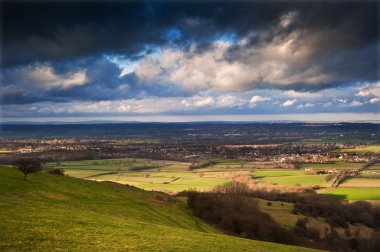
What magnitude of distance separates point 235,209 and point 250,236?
1201cm

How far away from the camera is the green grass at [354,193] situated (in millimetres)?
118125

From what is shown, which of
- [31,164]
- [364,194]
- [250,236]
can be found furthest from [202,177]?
[31,164]

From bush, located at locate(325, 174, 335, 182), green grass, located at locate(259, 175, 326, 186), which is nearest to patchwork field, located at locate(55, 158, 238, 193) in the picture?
green grass, located at locate(259, 175, 326, 186)

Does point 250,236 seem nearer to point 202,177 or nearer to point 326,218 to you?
point 326,218

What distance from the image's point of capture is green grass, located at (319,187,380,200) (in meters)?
118

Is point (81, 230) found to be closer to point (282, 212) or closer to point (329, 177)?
point (282, 212)

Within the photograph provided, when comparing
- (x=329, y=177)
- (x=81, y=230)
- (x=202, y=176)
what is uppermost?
(x=81, y=230)

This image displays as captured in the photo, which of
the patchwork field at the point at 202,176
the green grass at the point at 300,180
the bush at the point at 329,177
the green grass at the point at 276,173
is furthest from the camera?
Result: the green grass at the point at 276,173

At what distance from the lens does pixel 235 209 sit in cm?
7756

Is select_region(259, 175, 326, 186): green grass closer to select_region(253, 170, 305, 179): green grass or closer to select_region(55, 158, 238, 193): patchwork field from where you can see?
select_region(253, 170, 305, 179): green grass

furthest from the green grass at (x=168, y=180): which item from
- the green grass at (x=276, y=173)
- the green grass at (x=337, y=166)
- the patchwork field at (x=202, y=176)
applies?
the green grass at (x=337, y=166)

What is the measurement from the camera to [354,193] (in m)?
125

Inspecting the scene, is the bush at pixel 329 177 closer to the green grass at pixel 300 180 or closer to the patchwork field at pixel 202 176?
the patchwork field at pixel 202 176

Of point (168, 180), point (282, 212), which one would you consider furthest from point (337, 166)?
point (282, 212)
